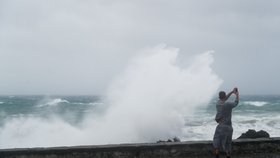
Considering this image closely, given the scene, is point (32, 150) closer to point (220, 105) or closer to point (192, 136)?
point (220, 105)

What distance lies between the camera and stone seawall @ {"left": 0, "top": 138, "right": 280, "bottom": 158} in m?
6.92

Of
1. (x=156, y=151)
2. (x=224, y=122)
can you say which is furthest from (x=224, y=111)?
(x=156, y=151)

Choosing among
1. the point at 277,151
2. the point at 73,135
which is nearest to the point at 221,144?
the point at 277,151

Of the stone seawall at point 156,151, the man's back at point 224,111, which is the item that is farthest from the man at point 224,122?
the stone seawall at point 156,151

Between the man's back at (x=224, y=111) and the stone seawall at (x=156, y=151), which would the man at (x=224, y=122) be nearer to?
the man's back at (x=224, y=111)

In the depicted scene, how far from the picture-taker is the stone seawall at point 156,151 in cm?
692

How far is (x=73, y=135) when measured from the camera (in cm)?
2408

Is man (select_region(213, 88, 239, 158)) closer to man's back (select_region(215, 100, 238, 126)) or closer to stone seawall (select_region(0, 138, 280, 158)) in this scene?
man's back (select_region(215, 100, 238, 126))

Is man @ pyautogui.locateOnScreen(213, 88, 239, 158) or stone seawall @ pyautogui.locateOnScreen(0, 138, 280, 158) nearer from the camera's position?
man @ pyautogui.locateOnScreen(213, 88, 239, 158)

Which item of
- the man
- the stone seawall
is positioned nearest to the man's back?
the man

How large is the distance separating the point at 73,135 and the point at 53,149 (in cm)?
1745

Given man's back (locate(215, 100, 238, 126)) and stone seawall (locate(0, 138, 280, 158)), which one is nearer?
man's back (locate(215, 100, 238, 126))

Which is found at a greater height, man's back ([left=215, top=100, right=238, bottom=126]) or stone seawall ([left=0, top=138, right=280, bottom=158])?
man's back ([left=215, top=100, right=238, bottom=126])

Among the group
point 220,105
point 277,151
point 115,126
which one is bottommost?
point 277,151
